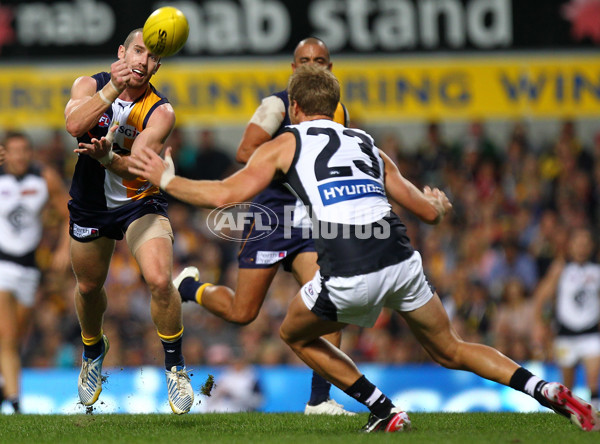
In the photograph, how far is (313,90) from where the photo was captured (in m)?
5.81

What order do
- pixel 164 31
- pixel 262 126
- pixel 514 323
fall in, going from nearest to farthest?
pixel 164 31, pixel 262 126, pixel 514 323

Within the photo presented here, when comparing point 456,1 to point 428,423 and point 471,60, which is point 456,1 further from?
point 428,423

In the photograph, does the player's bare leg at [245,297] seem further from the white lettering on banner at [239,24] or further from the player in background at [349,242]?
the white lettering on banner at [239,24]

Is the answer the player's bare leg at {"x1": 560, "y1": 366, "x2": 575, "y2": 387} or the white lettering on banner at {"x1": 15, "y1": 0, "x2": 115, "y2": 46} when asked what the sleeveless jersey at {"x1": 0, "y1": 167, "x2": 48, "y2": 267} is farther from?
the player's bare leg at {"x1": 560, "y1": 366, "x2": 575, "y2": 387}

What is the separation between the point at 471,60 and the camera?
15.1 meters

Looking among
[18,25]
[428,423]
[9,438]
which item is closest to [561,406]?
[428,423]

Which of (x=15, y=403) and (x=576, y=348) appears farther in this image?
(x=576, y=348)

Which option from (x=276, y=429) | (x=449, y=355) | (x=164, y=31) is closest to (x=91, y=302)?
(x=276, y=429)

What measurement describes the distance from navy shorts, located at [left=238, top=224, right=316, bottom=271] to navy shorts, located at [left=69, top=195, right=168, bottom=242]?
96 centimetres

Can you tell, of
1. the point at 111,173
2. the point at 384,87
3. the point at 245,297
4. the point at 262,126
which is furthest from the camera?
the point at 384,87

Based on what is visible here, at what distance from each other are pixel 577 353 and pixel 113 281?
706cm

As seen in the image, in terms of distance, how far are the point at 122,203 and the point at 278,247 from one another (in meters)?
1.41

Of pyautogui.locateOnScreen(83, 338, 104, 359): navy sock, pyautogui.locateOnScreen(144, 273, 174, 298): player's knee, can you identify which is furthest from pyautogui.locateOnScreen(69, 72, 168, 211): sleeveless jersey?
pyautogui.locateOnScreen(83, 338, 104, 359): navy sock

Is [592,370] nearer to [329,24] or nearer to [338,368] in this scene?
[338,368]
